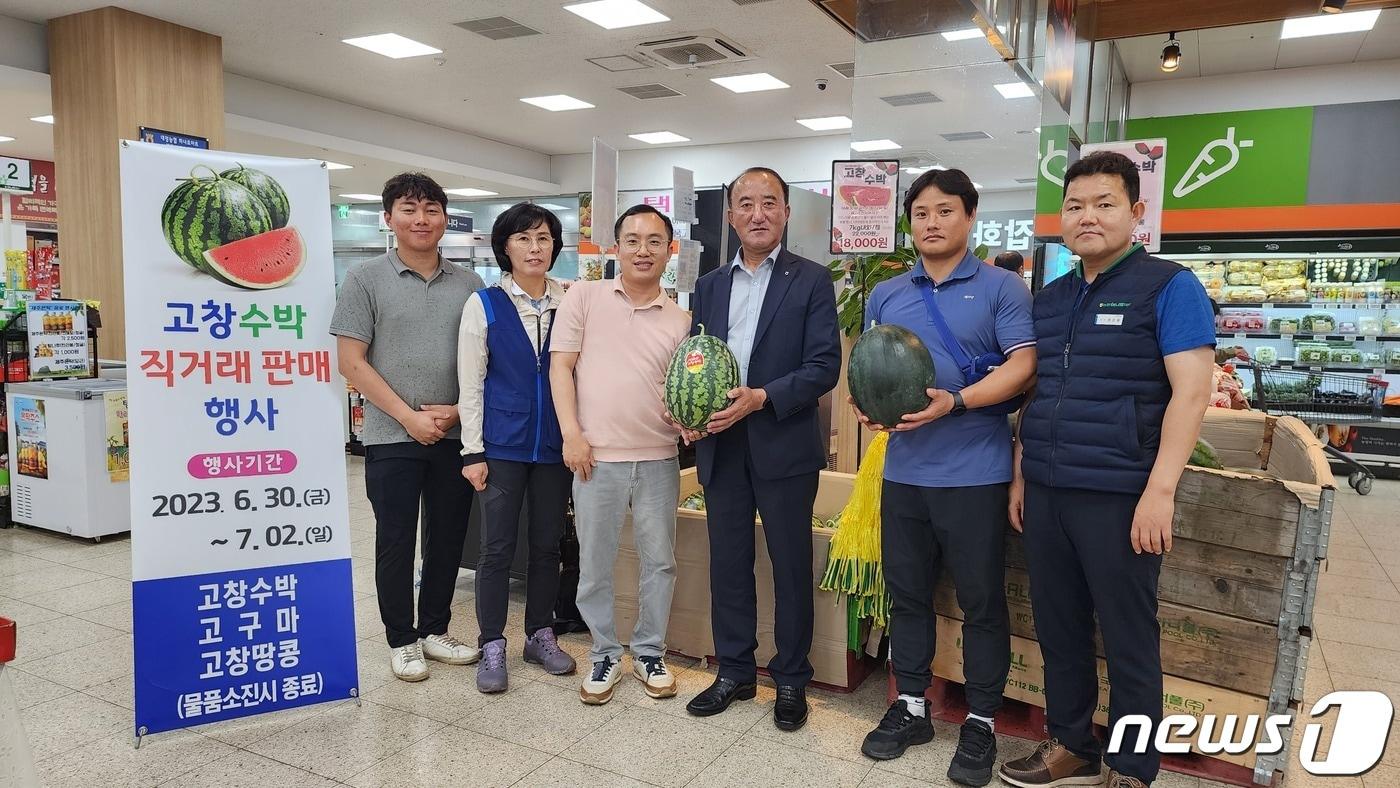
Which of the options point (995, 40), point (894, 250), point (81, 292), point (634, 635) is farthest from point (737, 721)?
point (81, 292)

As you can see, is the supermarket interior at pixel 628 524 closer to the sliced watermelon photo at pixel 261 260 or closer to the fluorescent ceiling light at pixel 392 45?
the sliced watermelon photo at pixel 261 260

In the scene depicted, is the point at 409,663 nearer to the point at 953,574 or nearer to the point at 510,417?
the point at 510,417

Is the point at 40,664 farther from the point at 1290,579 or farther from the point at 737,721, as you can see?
the point at 1290,579

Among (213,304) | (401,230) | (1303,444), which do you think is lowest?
(1303,444)

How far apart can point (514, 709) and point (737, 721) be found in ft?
2.40

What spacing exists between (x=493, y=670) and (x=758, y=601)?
3.10 feet

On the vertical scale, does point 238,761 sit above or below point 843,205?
below

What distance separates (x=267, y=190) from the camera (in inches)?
109

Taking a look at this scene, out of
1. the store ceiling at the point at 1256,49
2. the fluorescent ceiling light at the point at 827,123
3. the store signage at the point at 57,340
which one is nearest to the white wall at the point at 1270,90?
the store ceiling at the point at 1256,49

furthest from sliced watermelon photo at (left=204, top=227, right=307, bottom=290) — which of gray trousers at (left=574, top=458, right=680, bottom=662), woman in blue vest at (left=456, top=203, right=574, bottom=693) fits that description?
gray trousers at (left=574, top=458, right=680, bottom=662)

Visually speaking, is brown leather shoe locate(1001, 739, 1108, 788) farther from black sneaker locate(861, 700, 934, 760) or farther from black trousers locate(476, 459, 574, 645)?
black trousers locate(476, 459, 574, 645)

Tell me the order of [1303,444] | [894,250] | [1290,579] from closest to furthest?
[1290,579]
[1303,444]
[894,250]

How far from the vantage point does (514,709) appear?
2.98 metres

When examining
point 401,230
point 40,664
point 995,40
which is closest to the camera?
point 401,230
